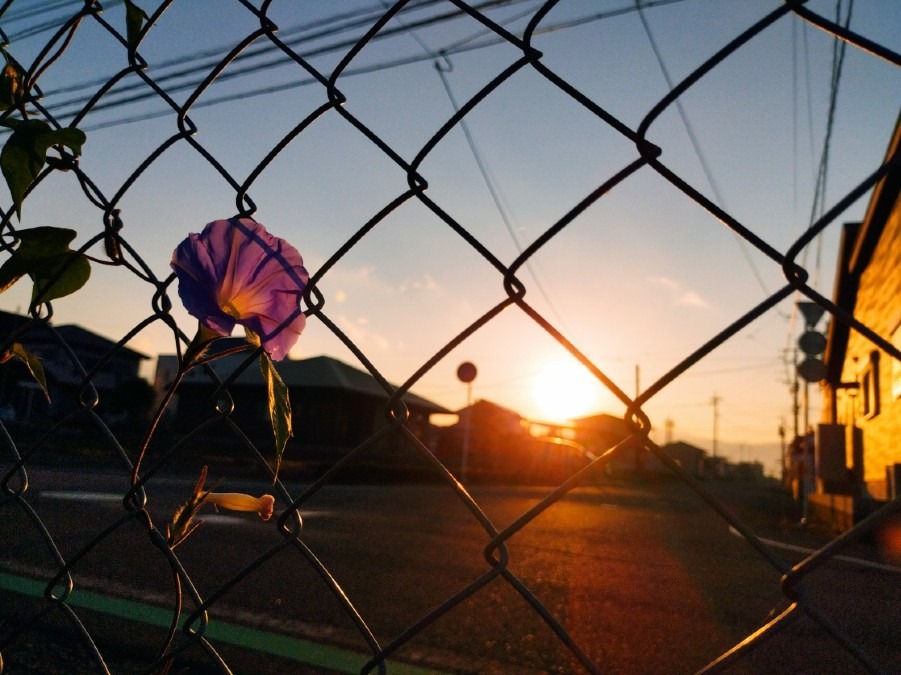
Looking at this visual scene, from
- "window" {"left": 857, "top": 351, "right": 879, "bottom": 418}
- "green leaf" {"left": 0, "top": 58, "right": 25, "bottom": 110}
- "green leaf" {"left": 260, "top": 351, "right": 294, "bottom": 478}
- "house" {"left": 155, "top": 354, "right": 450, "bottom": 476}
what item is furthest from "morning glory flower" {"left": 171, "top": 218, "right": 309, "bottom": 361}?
"house" {"left": 155, "top": 354, "right": 450, "bottom": 476}

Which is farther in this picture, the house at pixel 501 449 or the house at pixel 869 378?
the house at pixel 501 449

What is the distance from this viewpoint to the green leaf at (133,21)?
3.88 feet

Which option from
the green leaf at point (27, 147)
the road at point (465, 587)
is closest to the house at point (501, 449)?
the road at point (465, 587)

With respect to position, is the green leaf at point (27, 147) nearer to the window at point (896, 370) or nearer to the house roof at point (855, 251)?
the window at point (896, 370)

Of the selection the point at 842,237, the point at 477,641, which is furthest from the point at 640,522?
the point at 842,237

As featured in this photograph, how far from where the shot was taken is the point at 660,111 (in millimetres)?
645

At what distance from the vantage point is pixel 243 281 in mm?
860

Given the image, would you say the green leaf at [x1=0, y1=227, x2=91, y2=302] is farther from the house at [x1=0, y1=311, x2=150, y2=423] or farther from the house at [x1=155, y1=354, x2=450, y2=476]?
the house at [x1=155, y1=354, x2=450, y2=476]

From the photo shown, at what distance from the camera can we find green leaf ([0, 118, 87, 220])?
1.02m

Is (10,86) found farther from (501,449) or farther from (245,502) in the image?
(501,449)

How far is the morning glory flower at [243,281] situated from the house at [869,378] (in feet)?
21.9

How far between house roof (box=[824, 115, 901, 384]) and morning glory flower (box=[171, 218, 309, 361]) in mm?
9013

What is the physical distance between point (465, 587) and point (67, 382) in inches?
181

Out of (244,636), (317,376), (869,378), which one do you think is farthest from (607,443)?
(244,636)
